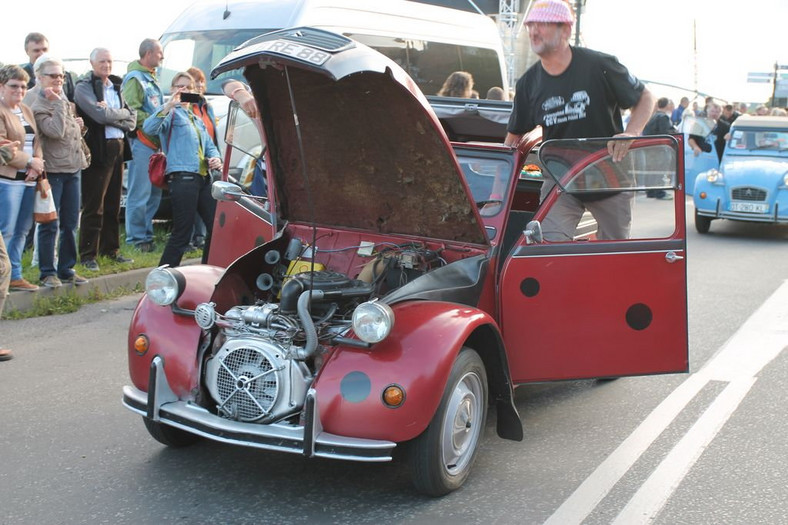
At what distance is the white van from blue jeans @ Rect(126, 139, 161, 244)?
1.25 m

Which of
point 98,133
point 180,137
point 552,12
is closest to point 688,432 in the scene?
point 552,12

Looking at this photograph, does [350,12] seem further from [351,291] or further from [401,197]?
[351,291]

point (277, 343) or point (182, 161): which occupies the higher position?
point (182, 161)

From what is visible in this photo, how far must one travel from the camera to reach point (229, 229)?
19.4 ft

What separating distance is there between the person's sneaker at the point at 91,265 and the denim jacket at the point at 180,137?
130cm

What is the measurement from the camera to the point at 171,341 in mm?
4250

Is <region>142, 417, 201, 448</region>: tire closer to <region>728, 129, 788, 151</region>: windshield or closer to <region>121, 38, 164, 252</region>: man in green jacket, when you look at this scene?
<region>121, 38, 164, 252</region>: man in green jacket

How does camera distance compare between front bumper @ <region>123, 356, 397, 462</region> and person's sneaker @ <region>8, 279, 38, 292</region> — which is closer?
front bumper @ <region>123, 356, 397, 462</region>

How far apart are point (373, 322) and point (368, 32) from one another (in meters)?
8.93

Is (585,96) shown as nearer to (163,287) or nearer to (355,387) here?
(355,387)

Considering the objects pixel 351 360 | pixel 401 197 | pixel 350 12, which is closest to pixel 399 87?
pixel 401 197

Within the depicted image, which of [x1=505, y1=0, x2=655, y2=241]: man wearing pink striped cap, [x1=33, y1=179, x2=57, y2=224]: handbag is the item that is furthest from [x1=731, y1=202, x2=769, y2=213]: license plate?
[x1=33, y1=179, x2=57, y2=224]: handbag

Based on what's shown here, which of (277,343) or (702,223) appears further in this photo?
(702,223)

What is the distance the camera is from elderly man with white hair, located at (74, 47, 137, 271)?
8.81 m
